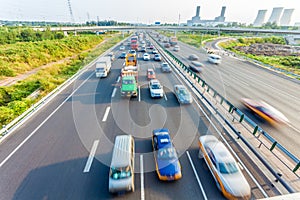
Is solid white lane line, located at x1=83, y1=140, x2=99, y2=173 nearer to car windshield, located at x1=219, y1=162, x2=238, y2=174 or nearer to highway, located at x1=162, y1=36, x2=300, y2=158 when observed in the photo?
car windshield, located at x1=219, y1=162, x2=238, y2=174

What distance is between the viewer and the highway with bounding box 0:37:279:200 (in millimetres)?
8195

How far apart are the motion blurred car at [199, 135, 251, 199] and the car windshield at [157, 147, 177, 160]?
2.26m

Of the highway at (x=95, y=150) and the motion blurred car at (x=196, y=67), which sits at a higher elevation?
the motion blurred car at (x=196, y=67)

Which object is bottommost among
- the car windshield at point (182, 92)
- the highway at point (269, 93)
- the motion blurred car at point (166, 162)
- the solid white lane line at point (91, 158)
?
the solid white lane line at point (91, 158)

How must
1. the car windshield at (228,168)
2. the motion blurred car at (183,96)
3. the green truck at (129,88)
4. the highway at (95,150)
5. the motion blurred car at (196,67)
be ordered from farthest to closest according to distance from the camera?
1. the motion blurred car at (196,67)
2. the green truck at (129,88)
3. the motion blurred car at (183,96)
4. the highway at (95,150)
5. the car windshield at (228,168)

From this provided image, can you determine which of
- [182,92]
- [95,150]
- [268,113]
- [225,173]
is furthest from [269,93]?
[95,150]

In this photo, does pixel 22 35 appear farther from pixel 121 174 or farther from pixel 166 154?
pixel 166 154

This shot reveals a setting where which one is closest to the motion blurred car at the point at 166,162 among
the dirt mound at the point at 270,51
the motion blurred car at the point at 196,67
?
the motion blurred car at the point at 196,67

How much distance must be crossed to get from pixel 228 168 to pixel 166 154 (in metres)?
3.56

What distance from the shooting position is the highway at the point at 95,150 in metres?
8.20

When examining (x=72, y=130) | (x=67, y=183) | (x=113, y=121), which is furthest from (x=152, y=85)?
(x=67, y=183)

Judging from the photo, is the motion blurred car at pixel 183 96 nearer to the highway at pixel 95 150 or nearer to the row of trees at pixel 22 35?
the highway at pixel 95 150

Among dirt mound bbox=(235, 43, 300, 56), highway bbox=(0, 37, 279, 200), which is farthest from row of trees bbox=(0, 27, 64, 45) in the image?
dirt mound bbox=(235, 43, 300, 56)

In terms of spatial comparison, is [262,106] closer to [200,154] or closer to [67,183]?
[200,154]
